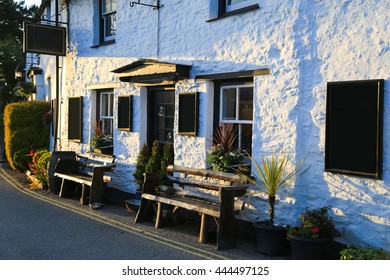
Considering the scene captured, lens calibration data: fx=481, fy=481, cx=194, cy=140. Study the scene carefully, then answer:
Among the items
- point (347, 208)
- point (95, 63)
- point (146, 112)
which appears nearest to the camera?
point (347, 208)

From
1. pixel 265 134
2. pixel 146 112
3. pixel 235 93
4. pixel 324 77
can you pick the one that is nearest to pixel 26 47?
pixel 146 112

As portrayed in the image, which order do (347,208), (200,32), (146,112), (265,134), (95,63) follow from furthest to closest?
1. (95,63)
2. (146,112)
3. (200,32)
4. (265,134)
5. (347,208)

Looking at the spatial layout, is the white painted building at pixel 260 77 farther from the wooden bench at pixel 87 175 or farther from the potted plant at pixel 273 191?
the wooden bench at pixel 87 175

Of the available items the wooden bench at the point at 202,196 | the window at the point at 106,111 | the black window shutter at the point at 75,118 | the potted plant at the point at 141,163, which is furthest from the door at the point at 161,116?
the black window shutter at the point at 75,118

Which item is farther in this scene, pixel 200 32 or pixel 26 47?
pixel 26 47

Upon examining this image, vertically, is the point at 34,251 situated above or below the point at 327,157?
below

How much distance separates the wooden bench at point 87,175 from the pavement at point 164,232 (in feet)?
0.70

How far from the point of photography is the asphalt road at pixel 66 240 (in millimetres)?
6316

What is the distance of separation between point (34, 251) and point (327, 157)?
4042 millimetres

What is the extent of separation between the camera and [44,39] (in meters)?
12.3

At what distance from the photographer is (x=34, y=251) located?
254 inches

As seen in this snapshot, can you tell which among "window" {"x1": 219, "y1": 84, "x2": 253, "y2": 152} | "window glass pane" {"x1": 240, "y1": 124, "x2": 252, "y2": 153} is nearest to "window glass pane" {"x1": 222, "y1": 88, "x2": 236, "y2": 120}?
"window" {"x1": 219, "y1": 84, "x2": 253, "y2": 152}

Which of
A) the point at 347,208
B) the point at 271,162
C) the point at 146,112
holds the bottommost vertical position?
the point at 347,208

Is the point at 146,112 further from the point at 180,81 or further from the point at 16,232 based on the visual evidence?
the point at 16,232
